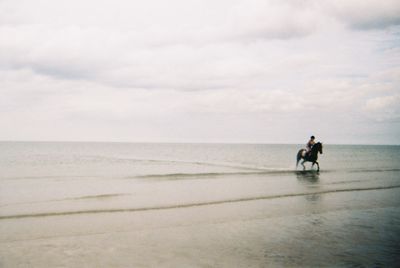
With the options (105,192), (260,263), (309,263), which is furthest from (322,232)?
(105,192)

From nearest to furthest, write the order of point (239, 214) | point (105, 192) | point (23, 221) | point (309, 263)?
point (309, 263) → point (23, 221) → point (239, 214) → point (105, 192)

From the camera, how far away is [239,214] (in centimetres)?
1221

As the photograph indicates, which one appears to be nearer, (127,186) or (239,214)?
(239,214)

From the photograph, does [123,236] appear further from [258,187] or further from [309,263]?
[258,187]

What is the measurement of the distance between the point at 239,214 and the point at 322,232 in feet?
11.1

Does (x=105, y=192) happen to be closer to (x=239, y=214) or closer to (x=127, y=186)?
(x=127, y=186)

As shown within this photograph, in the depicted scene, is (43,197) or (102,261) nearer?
(102,261)

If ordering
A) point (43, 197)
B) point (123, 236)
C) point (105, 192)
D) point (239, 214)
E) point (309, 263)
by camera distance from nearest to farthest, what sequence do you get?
point (309, 263) → point (123, 236) → point (239, 214) → point (43, 197) → point (105, 192)

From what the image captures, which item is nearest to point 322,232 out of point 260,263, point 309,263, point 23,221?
point 309,263

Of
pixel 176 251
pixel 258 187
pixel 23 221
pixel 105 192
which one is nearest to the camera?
pixel 176 251

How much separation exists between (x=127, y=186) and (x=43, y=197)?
18.1ft

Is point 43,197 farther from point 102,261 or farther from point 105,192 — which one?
point 102,261

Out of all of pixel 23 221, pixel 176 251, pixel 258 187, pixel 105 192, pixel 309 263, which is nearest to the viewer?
pixel 309 263

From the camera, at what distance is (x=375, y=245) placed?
27.2ft
